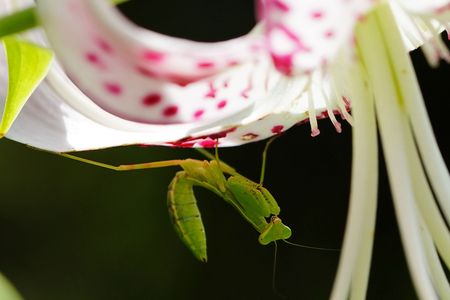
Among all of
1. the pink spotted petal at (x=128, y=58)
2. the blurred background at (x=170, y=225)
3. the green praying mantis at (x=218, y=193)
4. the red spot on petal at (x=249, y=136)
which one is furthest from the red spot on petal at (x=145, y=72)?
the blurred background at (x=170, y=225)

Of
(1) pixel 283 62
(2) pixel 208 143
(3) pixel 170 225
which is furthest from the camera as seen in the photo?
(3) pixel 170 225

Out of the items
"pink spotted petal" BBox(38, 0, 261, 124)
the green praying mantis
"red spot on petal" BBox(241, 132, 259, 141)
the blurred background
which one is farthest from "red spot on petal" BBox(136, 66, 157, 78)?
the blurred background

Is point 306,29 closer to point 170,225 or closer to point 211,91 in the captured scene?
point 211,91

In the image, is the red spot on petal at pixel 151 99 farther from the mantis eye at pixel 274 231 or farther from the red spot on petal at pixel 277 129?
the mantis eye at pixel 274 231

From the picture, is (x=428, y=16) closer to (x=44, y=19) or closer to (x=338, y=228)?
(x=44, y=19)

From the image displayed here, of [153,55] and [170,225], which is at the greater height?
[170,225]

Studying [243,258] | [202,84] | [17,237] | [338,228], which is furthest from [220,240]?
[202,84]

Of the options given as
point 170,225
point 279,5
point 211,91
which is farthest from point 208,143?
point 170,225
